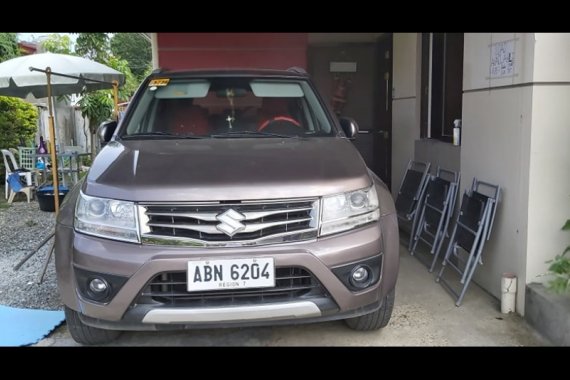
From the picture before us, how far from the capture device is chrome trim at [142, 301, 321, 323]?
8.02 feet

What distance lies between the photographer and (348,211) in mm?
2611

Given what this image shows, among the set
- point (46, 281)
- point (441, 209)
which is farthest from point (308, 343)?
point (46, 281)

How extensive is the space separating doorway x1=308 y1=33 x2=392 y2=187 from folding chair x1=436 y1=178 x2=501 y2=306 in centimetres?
347

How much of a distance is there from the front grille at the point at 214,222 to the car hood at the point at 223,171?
46 mm

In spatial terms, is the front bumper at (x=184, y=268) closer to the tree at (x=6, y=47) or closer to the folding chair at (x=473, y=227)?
the folding chair at (x=473, y=227)

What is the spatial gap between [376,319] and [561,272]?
42.5 inches

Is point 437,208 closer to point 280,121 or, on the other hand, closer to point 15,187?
point 280,121

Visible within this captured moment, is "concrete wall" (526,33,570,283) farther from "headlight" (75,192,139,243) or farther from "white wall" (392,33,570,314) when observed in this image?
"headlight" (75,192,139,243)

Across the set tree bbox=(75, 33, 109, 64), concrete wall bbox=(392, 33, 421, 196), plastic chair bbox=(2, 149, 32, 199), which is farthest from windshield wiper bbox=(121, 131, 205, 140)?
tree bbox=(75, 33, 109, 64)

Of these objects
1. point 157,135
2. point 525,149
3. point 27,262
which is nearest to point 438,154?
point 525,149

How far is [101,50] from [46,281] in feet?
38.7

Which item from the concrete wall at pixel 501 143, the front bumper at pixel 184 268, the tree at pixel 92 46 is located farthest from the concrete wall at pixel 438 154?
the tree at pixel 92 46

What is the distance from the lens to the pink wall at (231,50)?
6738mm
